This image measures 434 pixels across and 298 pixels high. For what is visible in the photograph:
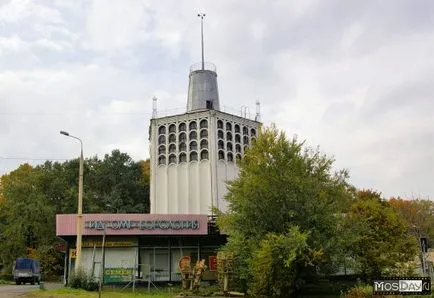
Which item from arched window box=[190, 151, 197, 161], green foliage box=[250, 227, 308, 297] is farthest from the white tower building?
green foliage box=[250, 227, 308, 297]

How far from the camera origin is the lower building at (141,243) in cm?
3588

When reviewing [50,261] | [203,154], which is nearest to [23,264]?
[50,261]

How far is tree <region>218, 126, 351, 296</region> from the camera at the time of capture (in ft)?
89.0

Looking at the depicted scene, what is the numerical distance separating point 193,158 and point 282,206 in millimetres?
23043

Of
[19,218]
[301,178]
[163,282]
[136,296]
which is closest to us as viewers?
[136,296]

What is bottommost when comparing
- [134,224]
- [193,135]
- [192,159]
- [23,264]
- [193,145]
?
[23,264]

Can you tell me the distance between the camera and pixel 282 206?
28.6m

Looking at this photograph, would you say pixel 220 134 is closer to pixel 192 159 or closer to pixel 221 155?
pixel 221 155

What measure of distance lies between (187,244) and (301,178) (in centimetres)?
1288

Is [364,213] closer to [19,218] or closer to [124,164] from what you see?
[19,218]

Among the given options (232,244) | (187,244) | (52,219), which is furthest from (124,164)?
(232,244)

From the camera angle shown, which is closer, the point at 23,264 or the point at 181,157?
the point at 23,264

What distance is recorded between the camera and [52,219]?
57.8 m

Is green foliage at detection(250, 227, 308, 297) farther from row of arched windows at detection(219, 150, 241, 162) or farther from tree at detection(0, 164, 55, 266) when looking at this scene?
tree at detection(0, 164, 55, 266)
